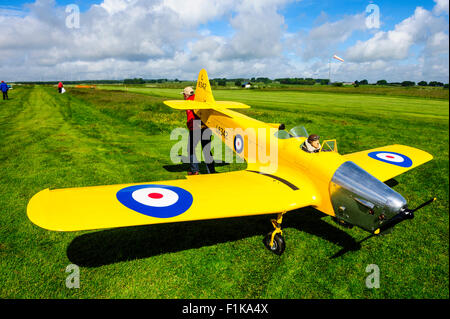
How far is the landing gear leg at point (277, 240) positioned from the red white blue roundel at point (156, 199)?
5.57ft

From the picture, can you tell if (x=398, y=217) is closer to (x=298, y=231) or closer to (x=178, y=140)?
(x=298, y=231)

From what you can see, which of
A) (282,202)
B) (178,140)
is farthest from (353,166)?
(178,140)

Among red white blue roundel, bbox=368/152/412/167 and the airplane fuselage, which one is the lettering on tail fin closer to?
the airplane fuselage

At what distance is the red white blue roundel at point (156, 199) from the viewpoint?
3770mm

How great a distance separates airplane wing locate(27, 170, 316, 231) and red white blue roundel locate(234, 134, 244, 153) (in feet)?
6.61

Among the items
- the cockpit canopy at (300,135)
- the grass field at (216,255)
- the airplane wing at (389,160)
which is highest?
the cockpit canopy at (300,135)

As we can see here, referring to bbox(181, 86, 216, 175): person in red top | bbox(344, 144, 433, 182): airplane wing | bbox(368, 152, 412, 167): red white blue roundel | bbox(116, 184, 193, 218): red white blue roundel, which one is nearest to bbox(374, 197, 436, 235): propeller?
bbox(344, 144, 433, 182): airplane wing

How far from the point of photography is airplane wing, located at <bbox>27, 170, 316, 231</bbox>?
10.9ft

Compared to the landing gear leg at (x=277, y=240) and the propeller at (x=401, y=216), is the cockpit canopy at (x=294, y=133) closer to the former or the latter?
the landing gear leg at (x=277, y=240)

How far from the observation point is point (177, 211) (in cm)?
385

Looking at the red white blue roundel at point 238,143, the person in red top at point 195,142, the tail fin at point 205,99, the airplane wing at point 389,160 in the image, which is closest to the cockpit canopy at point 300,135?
the red white blue roundel at point 238,143

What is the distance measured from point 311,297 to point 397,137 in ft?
41.1
